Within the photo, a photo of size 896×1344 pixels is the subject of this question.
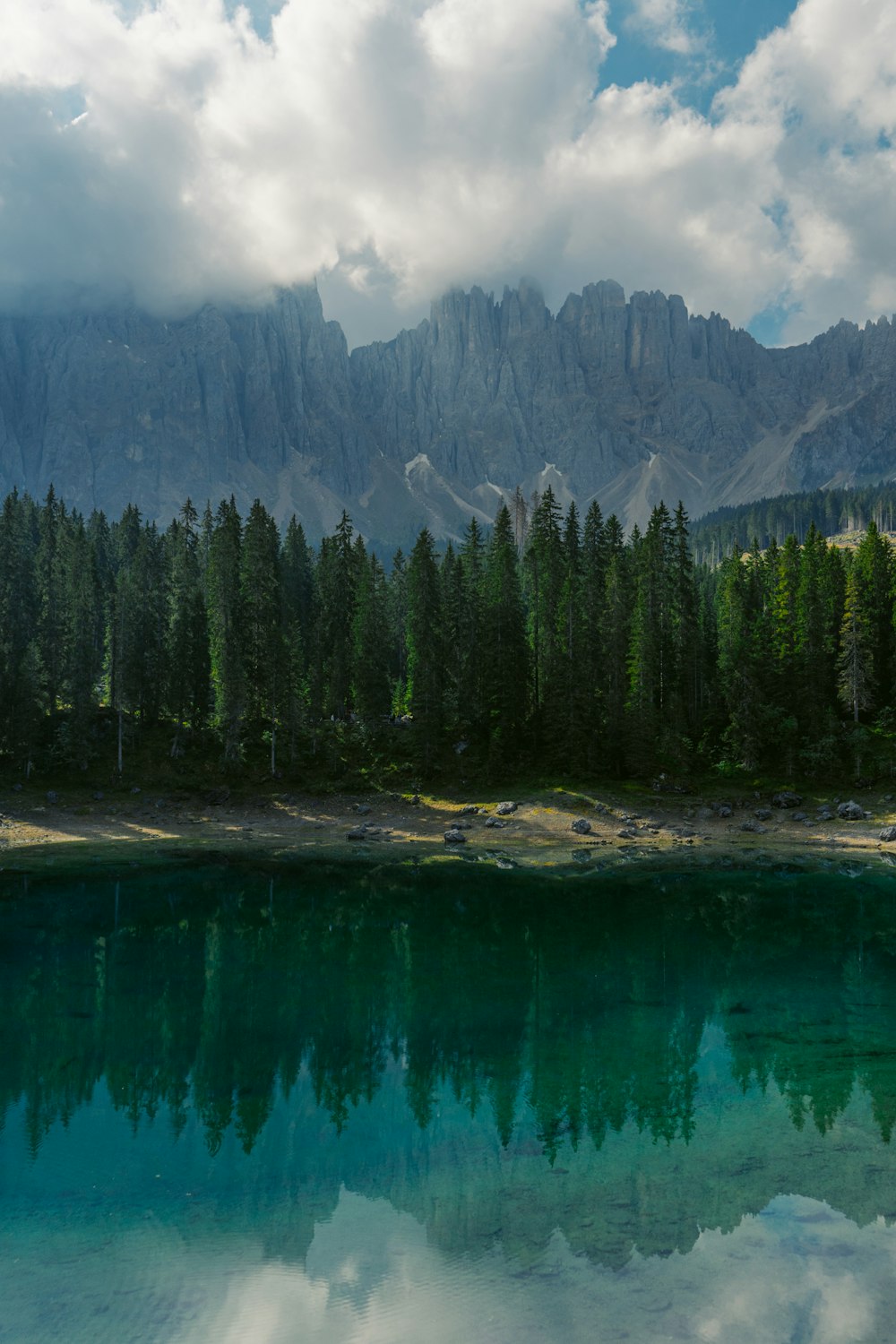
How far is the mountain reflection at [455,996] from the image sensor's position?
70.0ft

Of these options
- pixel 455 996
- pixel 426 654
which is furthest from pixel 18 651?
pixel 455 996

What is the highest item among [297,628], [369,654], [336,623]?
[336,623]

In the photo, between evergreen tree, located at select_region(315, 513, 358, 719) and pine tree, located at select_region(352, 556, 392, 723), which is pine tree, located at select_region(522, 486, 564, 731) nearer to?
pine tree, located at select_region(352, 556, 392, 723)

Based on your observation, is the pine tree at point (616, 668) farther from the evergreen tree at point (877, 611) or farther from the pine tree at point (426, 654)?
the evergreen tree at point (877, 611)

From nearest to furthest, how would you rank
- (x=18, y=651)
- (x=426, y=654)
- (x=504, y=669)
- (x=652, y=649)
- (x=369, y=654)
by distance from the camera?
(x=652, y=649)
(x=18, y=651)
(x=426, y=654)
(x=504, y=669)
(x=369, y=654)

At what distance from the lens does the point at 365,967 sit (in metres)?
33.1

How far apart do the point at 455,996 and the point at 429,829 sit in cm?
3381

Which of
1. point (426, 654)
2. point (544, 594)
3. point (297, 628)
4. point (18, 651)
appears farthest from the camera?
point (297, 628)

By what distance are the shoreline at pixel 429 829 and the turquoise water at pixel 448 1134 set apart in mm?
16815

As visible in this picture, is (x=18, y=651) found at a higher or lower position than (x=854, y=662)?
higher

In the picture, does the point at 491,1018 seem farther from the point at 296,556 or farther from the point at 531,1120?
the point at 296,556

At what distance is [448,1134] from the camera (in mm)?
19203

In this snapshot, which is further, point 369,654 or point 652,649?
point 369,654

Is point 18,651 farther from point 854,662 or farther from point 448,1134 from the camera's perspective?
point 854,662
